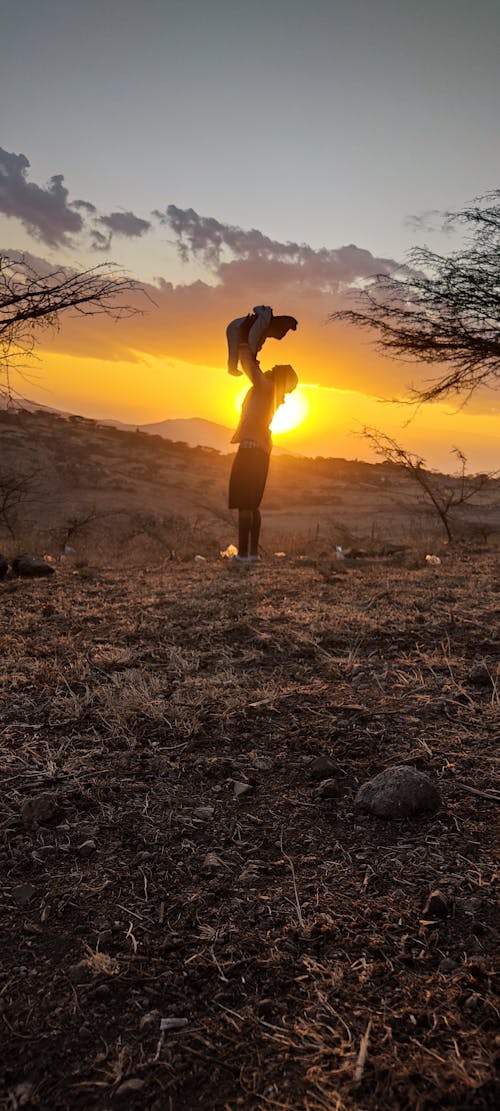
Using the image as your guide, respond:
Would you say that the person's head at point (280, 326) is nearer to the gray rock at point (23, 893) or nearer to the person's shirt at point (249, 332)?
the person's shirt at point (249, 332)

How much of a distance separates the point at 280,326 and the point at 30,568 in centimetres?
421

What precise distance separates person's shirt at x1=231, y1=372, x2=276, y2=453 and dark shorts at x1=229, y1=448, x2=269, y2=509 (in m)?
0.14

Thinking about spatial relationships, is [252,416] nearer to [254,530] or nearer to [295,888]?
[254,530]

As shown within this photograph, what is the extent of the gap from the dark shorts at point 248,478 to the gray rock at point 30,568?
2860mm

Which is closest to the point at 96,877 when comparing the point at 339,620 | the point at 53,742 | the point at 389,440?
the point at 53,742

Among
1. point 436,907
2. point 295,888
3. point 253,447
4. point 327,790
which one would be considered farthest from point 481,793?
point 253,447

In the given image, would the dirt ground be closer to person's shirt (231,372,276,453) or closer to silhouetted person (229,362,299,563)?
silhouetted person (229,362,299,563)

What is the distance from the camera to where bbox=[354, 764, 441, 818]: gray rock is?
184 cm

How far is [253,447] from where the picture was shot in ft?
27.5

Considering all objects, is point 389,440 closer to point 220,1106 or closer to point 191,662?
point 191,662

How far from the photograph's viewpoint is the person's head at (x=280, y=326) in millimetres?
7918

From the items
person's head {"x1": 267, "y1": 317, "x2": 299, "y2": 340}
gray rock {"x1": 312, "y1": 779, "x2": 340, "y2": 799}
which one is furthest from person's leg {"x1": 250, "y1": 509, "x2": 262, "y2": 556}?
gray rock {"x1": 312, "y1": 779, "x2": 340, "y2": 799}

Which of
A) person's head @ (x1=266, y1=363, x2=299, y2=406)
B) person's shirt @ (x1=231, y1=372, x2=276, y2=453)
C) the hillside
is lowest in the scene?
the hillside

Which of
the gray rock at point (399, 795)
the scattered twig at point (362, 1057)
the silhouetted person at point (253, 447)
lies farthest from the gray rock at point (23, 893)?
the silhouetted person at point (253, 447)
